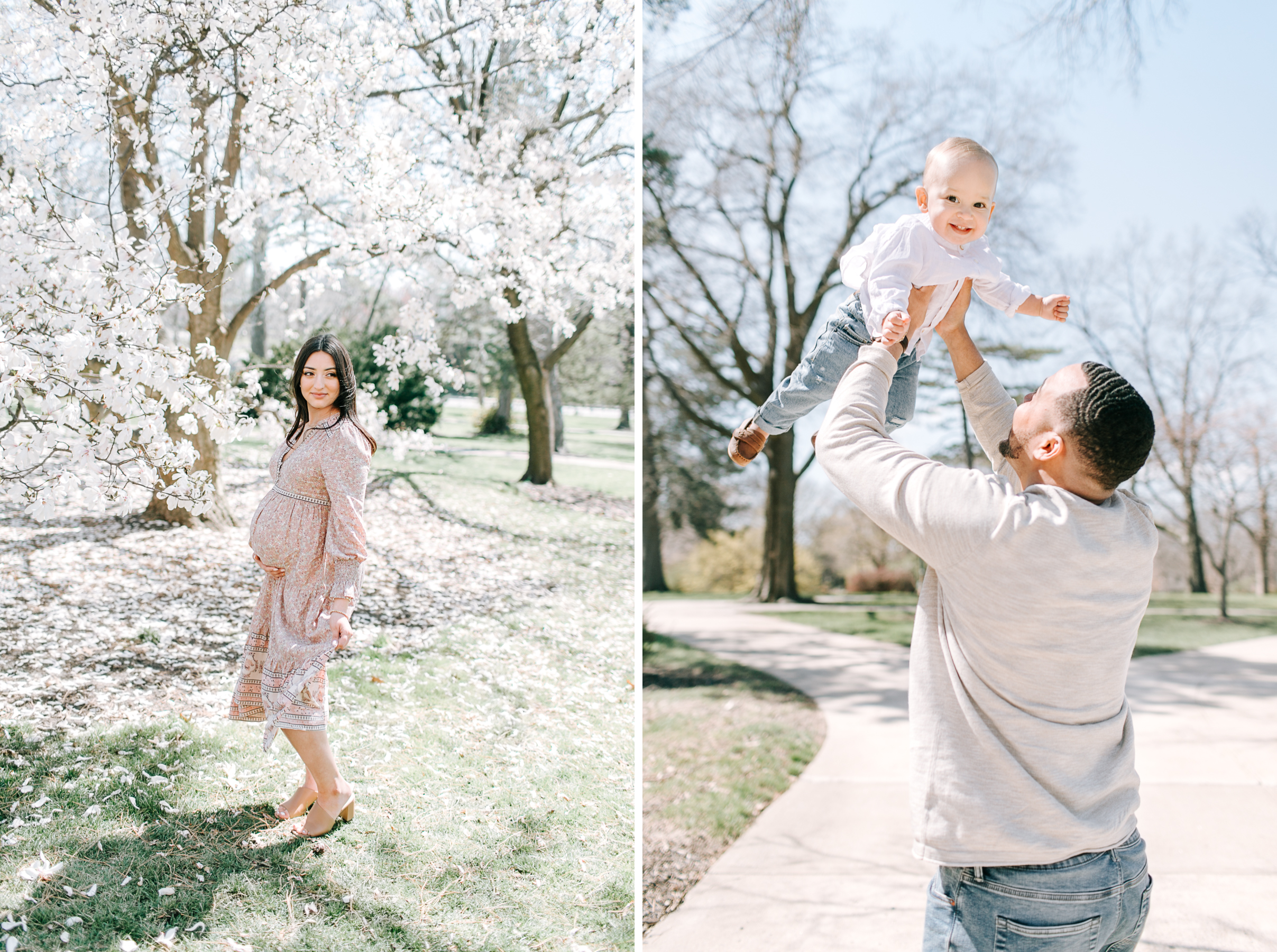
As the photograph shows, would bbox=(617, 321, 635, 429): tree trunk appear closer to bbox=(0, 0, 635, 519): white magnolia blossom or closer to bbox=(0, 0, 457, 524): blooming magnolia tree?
bbox=(0, 0, 635, 519): white magnolia blossom

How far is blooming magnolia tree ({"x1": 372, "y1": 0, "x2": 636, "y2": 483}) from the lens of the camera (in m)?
3.94

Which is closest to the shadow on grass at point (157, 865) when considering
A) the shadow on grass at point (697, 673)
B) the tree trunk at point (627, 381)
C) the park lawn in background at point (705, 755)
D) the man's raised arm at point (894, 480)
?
the park lawn in background at point (705, 755)

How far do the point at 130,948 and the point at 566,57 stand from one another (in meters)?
3.69

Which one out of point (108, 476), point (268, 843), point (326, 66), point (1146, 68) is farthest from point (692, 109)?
point (268, 843)

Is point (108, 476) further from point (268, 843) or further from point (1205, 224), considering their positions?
point (1205, 224)

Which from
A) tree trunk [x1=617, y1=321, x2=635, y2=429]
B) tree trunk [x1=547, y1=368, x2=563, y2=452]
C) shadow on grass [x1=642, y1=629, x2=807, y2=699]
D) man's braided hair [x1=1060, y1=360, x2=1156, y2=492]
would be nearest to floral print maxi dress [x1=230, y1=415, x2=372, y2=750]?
man's braided hair [x1=1060, y1=360, x2=1156, y2=492]

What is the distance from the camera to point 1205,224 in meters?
6.27

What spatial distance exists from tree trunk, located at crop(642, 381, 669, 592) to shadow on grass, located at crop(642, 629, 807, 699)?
2.31 metres

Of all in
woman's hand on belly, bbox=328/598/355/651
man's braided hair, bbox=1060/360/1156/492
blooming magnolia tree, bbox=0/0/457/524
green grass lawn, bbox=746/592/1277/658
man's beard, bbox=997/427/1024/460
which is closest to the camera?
man's braided hair, bbox=1060/360/1156/492

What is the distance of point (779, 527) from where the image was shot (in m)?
8.73

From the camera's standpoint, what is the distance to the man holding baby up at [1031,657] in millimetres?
1126

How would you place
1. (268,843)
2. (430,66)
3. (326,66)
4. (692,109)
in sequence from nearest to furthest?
(268,843), (326,66), (430,66), (692,109)

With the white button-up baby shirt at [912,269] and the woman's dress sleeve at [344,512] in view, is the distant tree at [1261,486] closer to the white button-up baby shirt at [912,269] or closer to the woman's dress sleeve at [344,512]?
the white button-up baby shirt at [912,269]

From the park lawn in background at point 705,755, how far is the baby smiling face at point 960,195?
2121 millimetres
